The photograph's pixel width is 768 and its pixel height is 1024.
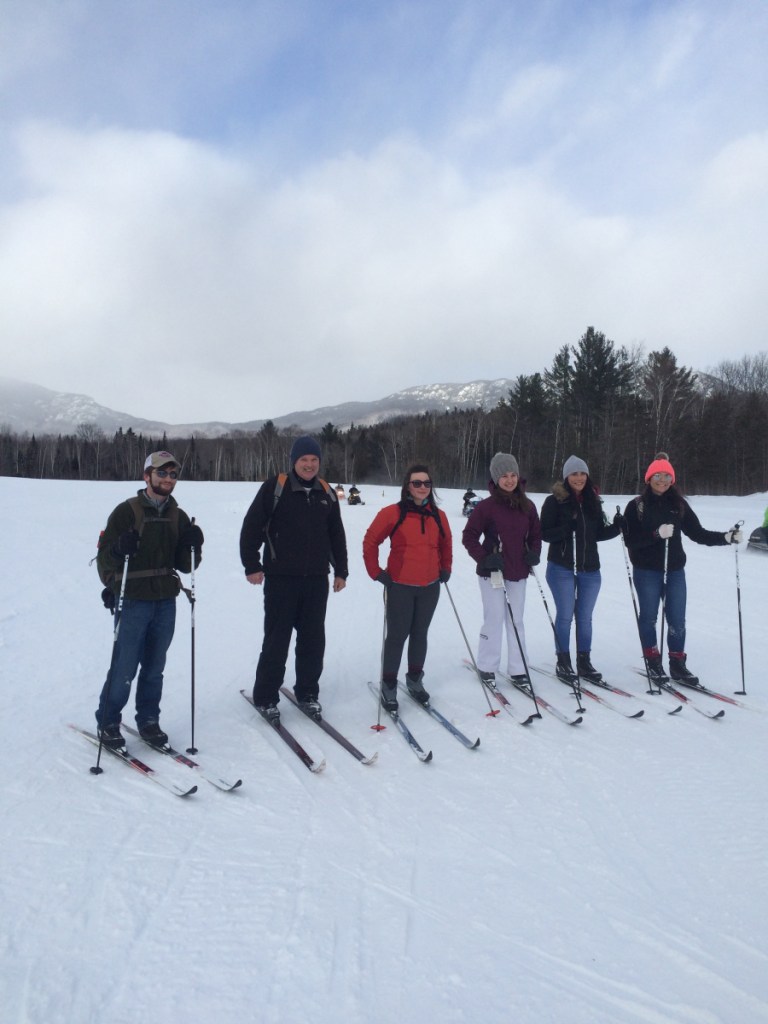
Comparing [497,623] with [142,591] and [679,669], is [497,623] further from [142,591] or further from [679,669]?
[142,591]

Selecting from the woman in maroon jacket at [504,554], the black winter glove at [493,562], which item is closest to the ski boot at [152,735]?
the woman in maroon jacket at [504,554]

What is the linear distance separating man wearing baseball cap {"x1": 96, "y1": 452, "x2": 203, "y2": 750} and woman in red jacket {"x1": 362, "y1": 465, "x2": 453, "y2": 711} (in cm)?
152

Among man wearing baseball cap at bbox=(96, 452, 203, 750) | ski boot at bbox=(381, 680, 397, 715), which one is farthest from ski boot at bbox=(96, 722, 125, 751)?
ski boot at bbox=(381, 680, 397, 715)

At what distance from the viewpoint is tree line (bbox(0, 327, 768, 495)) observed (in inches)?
1540

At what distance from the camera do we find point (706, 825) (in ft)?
10.5

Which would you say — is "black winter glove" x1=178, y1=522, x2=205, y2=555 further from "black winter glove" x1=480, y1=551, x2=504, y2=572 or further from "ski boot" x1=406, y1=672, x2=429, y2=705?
"black winter glove" x1=480, y1=551, x2=504, y2=572

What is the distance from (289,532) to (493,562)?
1.71 m

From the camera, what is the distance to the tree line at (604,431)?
39.1 metres

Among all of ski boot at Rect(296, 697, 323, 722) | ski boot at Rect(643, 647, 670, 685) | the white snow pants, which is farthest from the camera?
ski boot at Rect(643, 647, 670, 685)

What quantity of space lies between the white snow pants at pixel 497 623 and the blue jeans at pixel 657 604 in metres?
1.21

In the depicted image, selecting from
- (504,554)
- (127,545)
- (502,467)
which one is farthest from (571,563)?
(127,545)

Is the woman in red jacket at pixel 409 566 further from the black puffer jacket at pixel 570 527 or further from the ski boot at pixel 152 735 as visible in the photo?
the ski boot at pixel 152 735

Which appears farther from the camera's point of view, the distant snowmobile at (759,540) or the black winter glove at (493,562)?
the distant snowmobile at (759,540)

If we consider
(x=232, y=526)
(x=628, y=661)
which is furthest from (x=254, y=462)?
(x=628, y=661)
